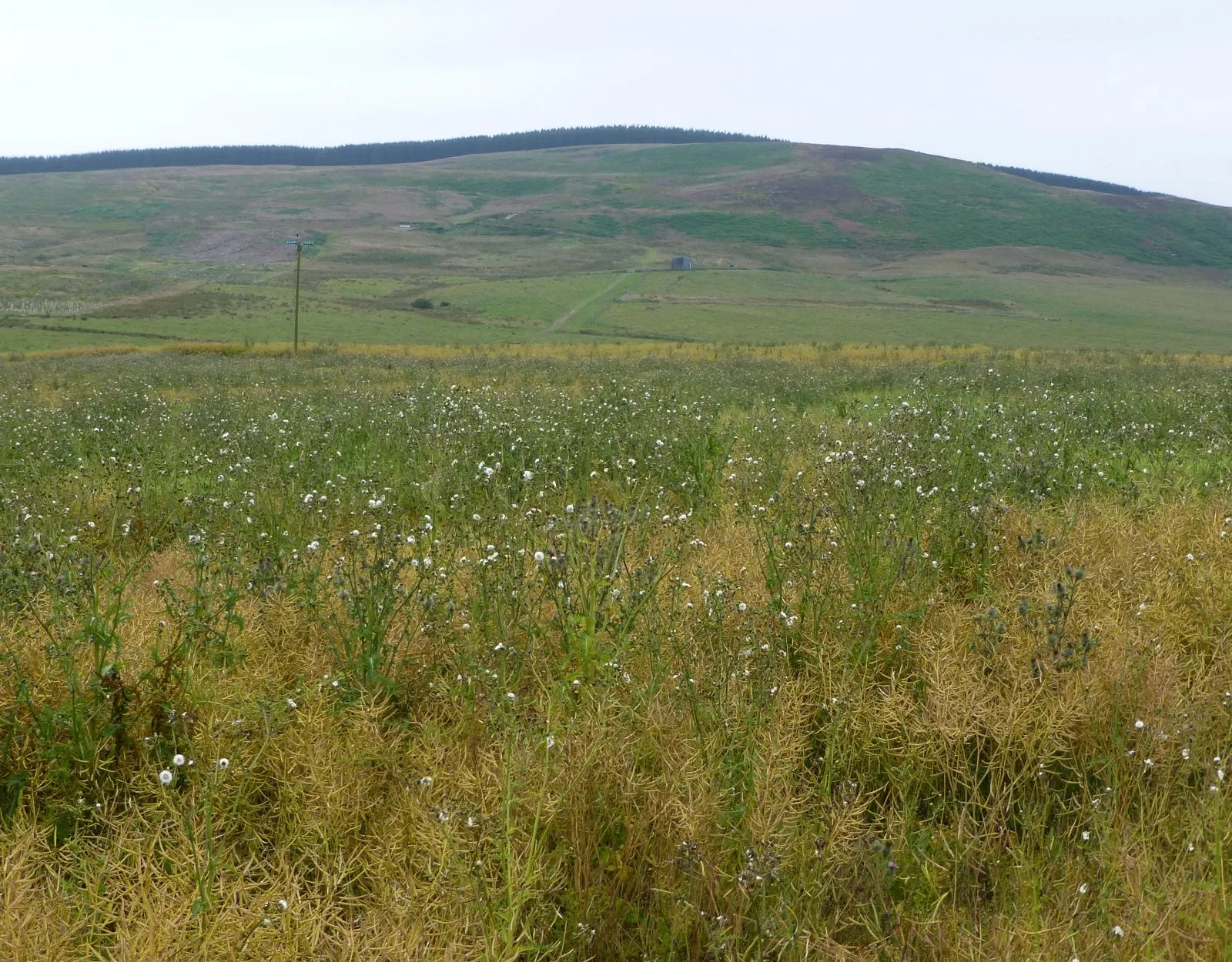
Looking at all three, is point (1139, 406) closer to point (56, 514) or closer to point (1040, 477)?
point (1040, 477)

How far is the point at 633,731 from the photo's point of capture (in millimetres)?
3379

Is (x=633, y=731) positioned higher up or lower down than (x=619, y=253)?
lower down

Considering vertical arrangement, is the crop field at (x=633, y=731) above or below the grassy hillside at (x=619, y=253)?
below

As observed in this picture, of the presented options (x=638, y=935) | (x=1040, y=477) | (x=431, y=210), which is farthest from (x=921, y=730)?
(x=431, y=210)

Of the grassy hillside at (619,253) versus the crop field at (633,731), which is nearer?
the crop field at (633,731)

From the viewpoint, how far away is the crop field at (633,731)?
2.65 meters

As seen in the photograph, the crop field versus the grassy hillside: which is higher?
the grassy hillside

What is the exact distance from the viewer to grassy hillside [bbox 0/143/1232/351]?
56.2 m

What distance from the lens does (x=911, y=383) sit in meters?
17.0

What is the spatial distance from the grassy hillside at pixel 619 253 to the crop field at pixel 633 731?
147ft

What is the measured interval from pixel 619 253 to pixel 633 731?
366 feet

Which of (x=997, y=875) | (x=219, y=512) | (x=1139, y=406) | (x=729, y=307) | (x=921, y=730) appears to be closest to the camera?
(x=997, y=875)

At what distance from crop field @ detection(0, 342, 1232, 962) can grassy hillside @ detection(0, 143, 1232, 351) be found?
44772mm

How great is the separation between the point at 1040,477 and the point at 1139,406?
669 centimetres
